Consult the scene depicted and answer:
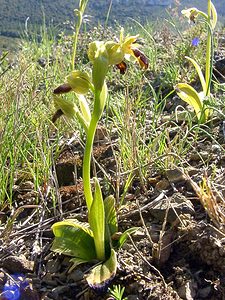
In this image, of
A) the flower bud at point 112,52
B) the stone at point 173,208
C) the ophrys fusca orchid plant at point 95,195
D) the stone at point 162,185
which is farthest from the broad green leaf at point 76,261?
the flower bud at point 112,52

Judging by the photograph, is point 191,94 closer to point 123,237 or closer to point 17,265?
point 123,237

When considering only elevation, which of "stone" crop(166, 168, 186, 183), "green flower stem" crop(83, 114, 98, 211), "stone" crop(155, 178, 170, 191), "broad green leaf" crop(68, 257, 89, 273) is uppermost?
"green flower stem" crop(83, 114, 98, 211)

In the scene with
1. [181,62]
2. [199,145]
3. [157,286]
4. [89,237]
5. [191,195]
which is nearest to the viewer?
[157,286]

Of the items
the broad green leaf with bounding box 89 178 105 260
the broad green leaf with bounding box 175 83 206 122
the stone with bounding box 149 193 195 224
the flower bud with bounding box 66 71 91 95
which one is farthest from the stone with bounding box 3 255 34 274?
the broad green leaf with bounding box 175 83 206 122

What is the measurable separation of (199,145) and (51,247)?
799 millimetres

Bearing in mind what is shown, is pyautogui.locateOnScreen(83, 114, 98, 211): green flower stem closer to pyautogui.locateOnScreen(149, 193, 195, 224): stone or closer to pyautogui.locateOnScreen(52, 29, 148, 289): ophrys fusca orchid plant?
pyautogui.locateOnScreen(52, 29, 148, 289): ophrys fusca orchid plant

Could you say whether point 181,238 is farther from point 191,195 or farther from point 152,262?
point 191,195

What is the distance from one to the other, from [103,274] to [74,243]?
153 millimetres

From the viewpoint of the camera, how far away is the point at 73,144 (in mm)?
2207

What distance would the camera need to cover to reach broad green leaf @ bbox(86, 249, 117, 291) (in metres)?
1.31

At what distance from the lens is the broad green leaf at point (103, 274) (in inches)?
51.6

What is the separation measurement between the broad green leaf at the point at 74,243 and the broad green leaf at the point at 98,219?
0.17 feet

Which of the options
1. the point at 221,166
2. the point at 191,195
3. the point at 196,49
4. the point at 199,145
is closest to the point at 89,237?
the point at 191,195

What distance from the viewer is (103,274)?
133 cm
